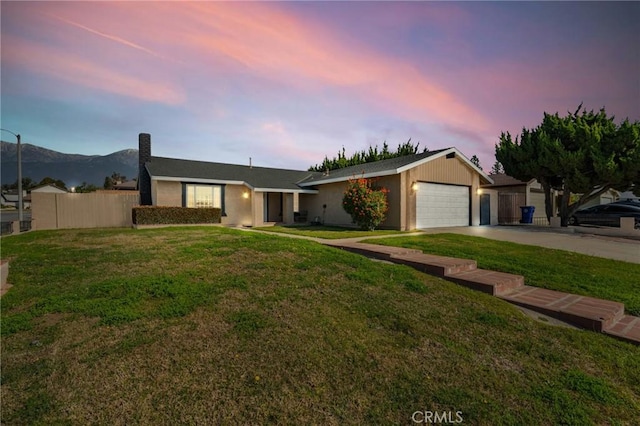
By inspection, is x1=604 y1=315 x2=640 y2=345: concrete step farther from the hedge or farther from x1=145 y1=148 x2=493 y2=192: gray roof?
the hedge

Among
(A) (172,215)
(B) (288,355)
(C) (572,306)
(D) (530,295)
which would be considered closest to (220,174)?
(A) (172,215)

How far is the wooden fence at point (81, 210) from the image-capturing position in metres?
14.4

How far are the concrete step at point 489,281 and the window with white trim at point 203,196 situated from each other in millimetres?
15118

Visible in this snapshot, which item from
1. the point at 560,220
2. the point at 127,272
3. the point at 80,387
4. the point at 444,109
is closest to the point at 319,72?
the point at 444,109

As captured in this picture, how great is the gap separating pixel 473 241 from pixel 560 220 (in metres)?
12.0

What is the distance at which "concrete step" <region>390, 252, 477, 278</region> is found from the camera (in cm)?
573

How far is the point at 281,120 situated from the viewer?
20.6 m

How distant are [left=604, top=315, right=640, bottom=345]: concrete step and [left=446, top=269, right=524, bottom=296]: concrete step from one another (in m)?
1.41

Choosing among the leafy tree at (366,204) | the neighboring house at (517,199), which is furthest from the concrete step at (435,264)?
the neighboring house at (517,199)

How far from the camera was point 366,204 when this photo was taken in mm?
13773

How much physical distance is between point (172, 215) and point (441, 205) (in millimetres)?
14781

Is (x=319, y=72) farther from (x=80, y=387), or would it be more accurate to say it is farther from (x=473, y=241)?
(x=80, y=387)
